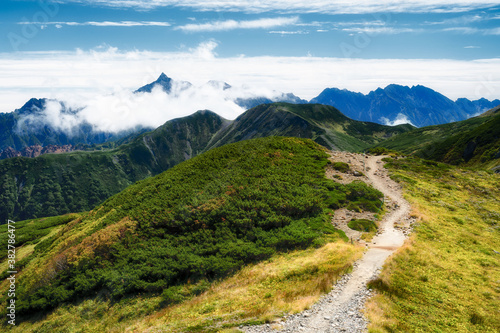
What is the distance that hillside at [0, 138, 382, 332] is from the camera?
1008 inches

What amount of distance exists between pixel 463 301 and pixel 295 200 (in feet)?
66.4

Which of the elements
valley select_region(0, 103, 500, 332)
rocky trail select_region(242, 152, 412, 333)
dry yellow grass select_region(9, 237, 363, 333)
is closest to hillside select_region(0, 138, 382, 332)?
valley select_region(0, 103, 500, 332)

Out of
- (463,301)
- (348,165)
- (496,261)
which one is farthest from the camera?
(348,165)

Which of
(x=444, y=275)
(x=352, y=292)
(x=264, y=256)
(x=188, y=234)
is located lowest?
(x=444, y=275)

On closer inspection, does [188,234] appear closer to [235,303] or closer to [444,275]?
[235,303]

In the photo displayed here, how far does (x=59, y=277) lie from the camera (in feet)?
93.8

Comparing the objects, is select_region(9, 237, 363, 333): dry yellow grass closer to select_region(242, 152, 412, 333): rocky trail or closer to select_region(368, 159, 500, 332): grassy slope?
select_region(242, 152, 412, 333): rocky trail

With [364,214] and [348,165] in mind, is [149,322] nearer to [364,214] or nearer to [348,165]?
[364,214]

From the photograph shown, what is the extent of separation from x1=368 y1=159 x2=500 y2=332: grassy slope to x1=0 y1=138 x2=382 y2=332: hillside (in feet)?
15.3

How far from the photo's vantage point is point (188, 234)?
102 ft

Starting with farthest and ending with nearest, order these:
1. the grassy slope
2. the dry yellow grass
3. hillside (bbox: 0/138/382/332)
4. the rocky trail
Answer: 1. hillside (bbox: 0/138/382/332)
2. the dry yellow grass
3. the grassy slope
4. the rocky trail

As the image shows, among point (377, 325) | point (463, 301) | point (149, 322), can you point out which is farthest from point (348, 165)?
point (149, 322)

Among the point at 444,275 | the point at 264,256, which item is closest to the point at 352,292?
the point at 444,275

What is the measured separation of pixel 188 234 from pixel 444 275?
84.2 ft
